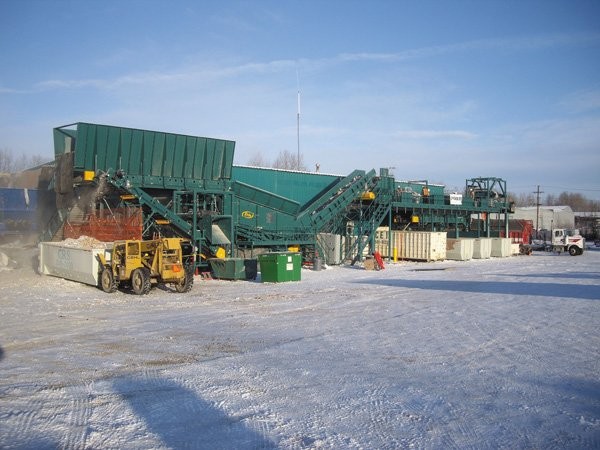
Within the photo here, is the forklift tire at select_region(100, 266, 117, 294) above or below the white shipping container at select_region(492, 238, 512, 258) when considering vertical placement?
below

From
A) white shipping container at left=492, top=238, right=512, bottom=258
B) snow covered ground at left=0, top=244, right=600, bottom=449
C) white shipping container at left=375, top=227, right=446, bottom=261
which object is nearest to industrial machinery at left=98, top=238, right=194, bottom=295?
snow covered ground at left=0, top=244, right=600, bottom=449

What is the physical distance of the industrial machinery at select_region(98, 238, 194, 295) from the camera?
59.6 ft

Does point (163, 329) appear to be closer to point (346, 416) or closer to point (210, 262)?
point (346, 416)

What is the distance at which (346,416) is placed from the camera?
652cm

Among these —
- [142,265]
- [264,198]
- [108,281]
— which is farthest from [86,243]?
[264,198]

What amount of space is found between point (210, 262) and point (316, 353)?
14847mm

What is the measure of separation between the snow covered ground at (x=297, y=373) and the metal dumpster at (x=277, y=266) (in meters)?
5.35

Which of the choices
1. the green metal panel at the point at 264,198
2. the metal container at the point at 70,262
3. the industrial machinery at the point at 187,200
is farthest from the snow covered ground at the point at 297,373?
the green metal panel at the point at 264,198

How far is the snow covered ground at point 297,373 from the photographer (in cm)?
599

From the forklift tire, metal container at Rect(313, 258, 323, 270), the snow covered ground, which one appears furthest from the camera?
metal container at Rect(313, 258, 323, 270)

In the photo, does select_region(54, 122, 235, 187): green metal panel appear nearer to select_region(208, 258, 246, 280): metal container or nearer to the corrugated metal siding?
select_region(208, 258, 246, 280): metal container

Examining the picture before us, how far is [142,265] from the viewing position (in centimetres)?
1869

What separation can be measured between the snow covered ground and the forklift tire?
799mm

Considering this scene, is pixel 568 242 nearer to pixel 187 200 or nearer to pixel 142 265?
pixel 187 200
